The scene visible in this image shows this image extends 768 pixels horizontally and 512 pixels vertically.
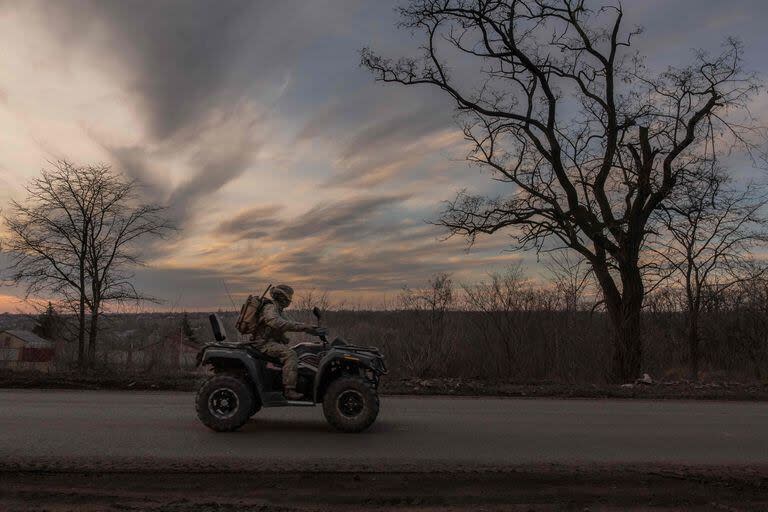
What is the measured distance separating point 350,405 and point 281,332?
1.27m

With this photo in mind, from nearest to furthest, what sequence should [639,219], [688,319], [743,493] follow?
[743,493]
[639,219]
[688,319]

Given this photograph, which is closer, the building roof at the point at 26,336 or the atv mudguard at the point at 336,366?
the atv mudguard at the point at 336,366

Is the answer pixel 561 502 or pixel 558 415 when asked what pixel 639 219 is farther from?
pixel 561 502

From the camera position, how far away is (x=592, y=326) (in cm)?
2239

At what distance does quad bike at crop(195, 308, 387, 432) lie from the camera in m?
8.12

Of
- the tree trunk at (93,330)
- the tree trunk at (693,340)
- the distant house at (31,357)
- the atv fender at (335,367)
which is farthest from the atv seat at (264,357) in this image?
the tree trunk at (693,340)

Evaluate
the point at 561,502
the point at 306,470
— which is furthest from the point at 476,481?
the point at 306,470

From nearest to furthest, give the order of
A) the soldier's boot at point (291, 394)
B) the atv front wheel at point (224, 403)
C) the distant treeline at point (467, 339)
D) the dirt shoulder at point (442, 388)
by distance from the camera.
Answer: the atv front wheel at point (224, 403)
the soldier's boot at point (291, 394)
the dirt shoulder at point (442, 388)
the distant treeline at point (467, 339)

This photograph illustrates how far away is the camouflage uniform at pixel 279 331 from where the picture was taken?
26.8 feet

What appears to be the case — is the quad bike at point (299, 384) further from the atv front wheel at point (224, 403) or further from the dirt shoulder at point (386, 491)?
the dirt shoulder at point (386, 491)

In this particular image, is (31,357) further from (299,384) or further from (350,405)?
(350,405)

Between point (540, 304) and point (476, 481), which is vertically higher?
point (540, 304)

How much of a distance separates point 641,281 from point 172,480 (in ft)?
56.5

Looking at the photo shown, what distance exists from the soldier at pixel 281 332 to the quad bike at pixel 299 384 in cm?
11
